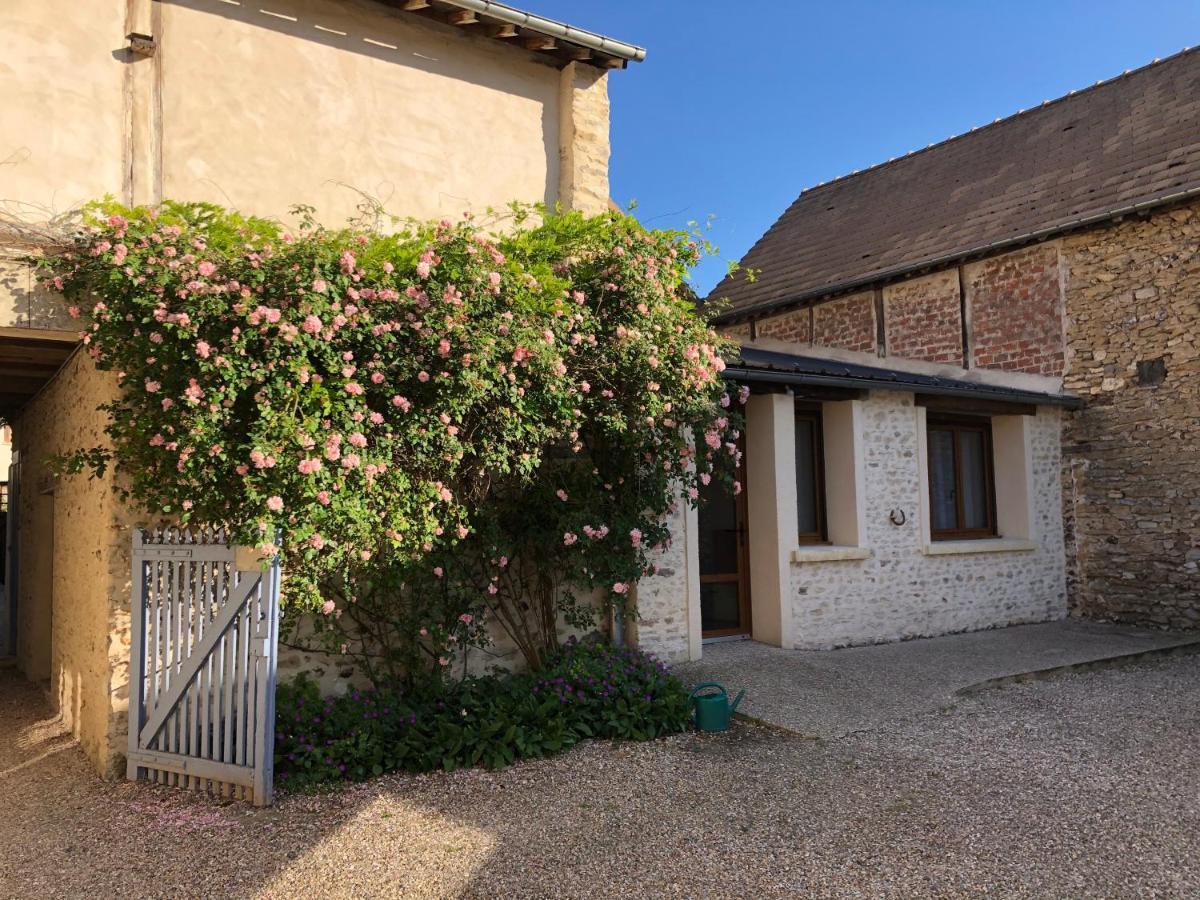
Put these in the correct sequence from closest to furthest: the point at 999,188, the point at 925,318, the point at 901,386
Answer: the point at 901,386 → the point at 925,318 → the point at 999,188

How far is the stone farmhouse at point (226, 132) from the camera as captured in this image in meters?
5.05

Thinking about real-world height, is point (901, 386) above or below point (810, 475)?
above

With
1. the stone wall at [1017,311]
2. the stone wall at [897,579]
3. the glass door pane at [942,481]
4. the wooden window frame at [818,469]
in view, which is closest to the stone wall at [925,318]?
the stone wall at [1017,311]

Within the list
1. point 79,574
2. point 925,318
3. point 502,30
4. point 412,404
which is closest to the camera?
point 412,404

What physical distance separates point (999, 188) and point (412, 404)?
10203 mm

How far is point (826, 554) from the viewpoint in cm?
788

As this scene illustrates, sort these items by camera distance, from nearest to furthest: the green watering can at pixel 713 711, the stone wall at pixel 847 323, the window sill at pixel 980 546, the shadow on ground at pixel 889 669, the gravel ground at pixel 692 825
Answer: the gravel ground at pixel 692 825 → the green watering can at pixel 713 711 → the shadow on ground at pixel 889 669 → the window sill at pixel 980 546 → the stone wall at pixel 847 323

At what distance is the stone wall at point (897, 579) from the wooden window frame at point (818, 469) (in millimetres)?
440

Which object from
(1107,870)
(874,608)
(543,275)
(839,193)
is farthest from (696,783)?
(839,193)

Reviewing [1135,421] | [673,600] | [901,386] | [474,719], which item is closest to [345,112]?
[474,719]

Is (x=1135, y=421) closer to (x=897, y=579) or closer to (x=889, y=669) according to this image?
(x=897, y=579)

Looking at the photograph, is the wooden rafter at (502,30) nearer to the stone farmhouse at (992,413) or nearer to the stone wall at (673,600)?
the stone farmhouse at (992,413)

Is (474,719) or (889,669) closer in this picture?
(474,719)

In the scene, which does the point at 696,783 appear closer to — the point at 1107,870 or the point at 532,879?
the point at 532,879
